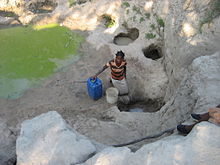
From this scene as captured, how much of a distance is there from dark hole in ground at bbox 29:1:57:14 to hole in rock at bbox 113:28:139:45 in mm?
3722

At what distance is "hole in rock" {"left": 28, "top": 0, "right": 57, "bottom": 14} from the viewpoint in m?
10.3

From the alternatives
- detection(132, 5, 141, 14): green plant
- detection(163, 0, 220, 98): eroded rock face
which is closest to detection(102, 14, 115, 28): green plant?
detection(132, 5, 141, 14): green plant

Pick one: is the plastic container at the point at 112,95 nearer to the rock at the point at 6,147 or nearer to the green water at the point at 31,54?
the green water at the point at 31,54

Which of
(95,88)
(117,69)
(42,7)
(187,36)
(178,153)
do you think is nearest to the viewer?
(178,153)

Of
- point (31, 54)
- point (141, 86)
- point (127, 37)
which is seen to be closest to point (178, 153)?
point (141, 86)

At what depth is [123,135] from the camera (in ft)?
16.1

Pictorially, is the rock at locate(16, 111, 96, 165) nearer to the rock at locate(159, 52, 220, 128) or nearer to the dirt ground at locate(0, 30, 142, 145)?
the dirt ground at locate(0, 30, 142, 145)

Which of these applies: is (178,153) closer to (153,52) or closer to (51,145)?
(51,145)

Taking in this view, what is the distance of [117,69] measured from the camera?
572 cm

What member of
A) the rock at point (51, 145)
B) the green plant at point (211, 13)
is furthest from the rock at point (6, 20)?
the green plant at point (211, 13)

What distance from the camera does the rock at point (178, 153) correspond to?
2620 millimetres

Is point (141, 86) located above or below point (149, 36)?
below

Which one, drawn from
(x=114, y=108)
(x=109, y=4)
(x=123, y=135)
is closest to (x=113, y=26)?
(x=109, y=4)

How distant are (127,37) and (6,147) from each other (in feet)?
19.8
